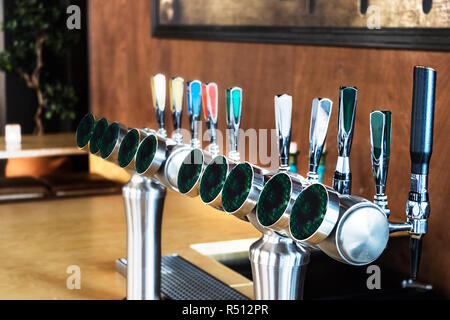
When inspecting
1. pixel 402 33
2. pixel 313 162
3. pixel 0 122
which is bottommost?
pixel 0 122

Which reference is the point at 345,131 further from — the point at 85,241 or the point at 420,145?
the point at 85,241

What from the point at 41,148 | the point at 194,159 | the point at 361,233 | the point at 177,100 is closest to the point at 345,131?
the point at 361,233

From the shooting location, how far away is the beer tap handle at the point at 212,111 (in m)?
1.07

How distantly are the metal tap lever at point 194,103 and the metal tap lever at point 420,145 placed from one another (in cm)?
39

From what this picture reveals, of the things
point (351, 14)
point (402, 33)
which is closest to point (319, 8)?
point (351, 14)

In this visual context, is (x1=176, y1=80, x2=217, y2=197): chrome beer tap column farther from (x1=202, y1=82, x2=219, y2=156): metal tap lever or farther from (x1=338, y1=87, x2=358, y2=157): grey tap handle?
(x1=338, y1=87, x2=358, y2=157): grey tap handle

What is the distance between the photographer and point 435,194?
1568 millimetres

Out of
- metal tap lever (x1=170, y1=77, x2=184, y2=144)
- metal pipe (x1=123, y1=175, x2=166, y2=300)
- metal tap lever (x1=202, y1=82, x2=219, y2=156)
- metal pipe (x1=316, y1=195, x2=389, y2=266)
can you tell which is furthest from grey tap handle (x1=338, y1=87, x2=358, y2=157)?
metal pipe (x1=123, y1=175, x2=166, y2=300)

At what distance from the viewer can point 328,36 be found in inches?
72.7

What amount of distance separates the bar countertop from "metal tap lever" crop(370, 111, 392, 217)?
2.23ft

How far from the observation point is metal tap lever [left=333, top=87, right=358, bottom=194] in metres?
0.84

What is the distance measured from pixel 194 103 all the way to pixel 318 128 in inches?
13.0

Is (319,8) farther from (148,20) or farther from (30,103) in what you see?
(30,103)

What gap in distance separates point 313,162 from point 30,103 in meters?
5.08
